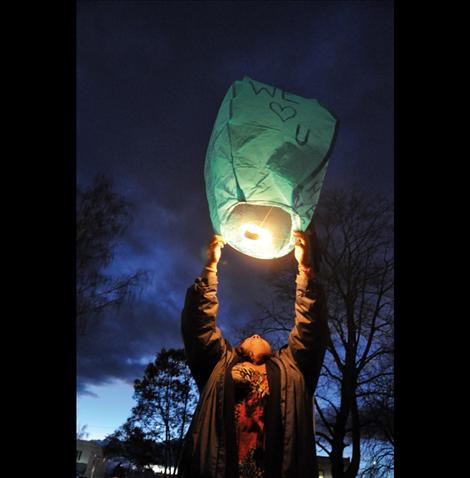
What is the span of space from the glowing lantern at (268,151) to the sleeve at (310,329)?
469 mm

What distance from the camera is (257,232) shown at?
10.4 feet

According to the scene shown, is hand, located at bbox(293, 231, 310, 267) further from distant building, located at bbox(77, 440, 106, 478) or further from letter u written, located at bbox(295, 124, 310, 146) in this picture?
distant building, located at bbox(77, 440, 106, 478)

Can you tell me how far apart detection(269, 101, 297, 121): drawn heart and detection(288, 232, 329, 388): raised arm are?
92 centimetres

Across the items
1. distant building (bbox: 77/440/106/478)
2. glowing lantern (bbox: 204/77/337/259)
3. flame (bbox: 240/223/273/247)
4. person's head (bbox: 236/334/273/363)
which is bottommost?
distant building (bbox: 77/440/106/478)

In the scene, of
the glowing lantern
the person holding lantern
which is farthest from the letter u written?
the person holding lantern

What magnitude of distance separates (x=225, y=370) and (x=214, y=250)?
2.84ft

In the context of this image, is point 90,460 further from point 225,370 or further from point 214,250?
point 214,250

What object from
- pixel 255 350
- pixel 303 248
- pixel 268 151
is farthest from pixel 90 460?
pixel 268 151

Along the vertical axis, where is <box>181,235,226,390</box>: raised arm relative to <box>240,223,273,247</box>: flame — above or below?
below

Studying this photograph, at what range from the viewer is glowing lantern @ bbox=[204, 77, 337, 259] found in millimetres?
2775
